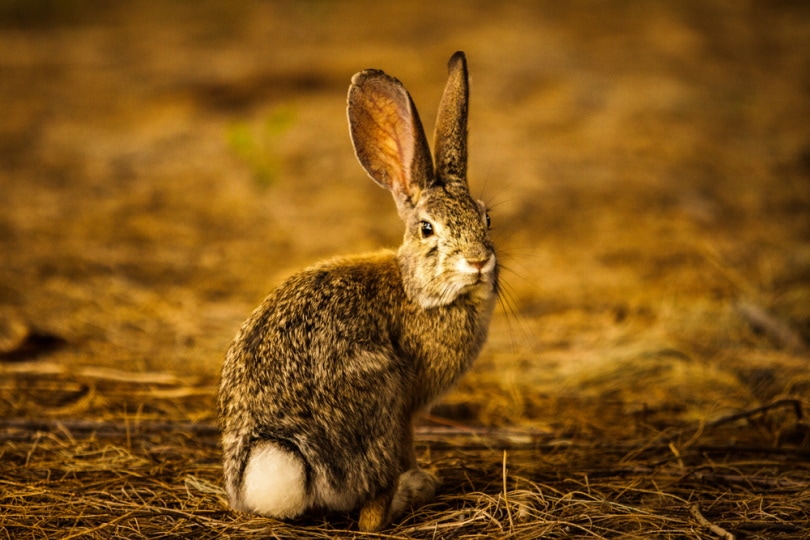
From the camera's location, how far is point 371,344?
3.08 metres

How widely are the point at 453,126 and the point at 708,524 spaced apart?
6.28 ft

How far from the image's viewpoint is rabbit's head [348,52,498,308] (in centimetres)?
314

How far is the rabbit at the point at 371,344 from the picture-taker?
9.45 feet

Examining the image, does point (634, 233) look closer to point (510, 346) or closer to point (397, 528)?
point (510, 346)

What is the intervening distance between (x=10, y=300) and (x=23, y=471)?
98.7 inches

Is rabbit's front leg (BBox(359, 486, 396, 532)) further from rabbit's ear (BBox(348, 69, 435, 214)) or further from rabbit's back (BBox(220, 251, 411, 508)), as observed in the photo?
rabbit's ear (BBox(348, 69, 435, 214))

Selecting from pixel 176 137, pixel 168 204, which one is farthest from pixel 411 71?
pixel 168 204

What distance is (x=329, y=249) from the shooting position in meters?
6.70

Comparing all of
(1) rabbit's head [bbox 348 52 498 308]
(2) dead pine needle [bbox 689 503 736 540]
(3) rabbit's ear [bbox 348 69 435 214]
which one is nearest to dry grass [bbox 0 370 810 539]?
(2) dead pine needle [bbox 689 503 736 540]

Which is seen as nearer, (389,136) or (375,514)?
(375,514)

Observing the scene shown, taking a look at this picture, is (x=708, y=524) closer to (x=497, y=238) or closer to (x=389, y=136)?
(x=389, y=136)

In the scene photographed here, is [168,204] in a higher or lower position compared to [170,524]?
higher

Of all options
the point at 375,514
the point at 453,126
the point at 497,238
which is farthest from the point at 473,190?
the point at 375,514

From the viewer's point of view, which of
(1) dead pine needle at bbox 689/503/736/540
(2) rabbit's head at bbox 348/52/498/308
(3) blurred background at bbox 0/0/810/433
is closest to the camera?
(1) dead pine needle at bbox 689/503/736/540
